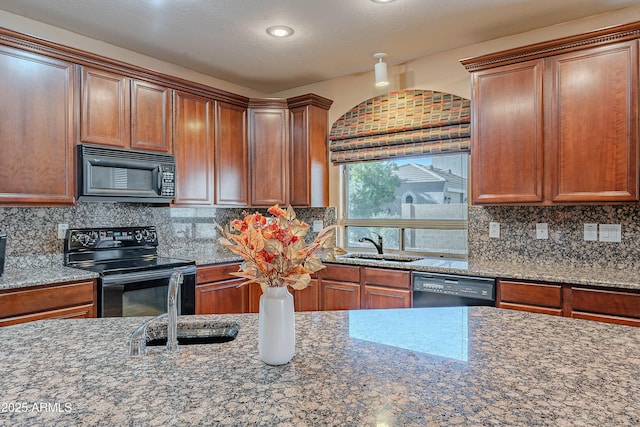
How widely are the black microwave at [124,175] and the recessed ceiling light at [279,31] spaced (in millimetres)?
1252

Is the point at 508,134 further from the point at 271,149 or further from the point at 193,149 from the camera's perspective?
the point at 193,149

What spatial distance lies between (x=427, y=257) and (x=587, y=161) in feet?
4.66

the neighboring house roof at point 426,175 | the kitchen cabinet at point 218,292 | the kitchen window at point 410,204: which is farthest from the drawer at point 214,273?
the neighboring house roof at point 426,175

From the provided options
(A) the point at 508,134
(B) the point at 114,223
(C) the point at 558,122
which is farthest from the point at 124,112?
(C) the point at 558,122

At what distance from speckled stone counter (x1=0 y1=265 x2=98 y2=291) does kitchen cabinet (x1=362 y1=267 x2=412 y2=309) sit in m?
1.89

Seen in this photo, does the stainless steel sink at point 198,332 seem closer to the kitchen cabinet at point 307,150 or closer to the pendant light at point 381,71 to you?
the kitchen cabinet at point 307,150

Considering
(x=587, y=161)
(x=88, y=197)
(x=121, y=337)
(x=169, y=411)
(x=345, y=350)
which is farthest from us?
(x=88, y=197)

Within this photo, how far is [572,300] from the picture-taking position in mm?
2408

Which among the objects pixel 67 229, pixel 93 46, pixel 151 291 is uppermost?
pixel 93 46

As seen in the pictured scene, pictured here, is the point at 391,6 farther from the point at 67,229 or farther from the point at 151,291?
the point at 67,229

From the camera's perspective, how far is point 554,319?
1.51 m

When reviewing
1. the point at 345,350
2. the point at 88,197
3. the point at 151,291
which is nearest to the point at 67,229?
the point at 88,197

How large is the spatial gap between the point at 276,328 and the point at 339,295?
7.77 ft

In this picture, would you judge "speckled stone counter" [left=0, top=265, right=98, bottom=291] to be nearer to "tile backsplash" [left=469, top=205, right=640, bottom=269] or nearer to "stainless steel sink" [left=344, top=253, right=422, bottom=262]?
"stainless steel sink" [left=344, top=253, right=422, bottom=262]
